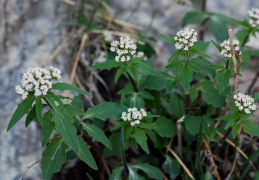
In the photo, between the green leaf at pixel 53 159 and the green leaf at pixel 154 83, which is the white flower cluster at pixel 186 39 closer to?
Answer: the green leaf at pixel 154 83

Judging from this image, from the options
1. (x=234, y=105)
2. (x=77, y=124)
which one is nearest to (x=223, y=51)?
(x=234, y=105)

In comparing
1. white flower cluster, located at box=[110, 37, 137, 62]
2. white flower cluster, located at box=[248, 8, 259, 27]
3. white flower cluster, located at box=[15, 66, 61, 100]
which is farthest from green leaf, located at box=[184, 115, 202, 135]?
white flower cluster, located at box=[15, 66, 61, 100]

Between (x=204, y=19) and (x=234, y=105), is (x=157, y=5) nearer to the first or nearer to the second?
(x=204, y=19)

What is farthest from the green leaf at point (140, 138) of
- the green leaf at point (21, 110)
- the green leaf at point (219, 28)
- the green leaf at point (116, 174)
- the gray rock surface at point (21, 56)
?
the green leaf at point (219, 28)

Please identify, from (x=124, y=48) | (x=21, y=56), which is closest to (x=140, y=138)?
(x=124, y=48)

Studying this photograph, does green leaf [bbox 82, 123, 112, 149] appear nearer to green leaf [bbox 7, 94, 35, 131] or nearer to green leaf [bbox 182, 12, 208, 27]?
green leaf [bbox 7, 94, 35, 131]
